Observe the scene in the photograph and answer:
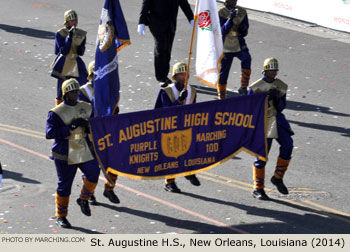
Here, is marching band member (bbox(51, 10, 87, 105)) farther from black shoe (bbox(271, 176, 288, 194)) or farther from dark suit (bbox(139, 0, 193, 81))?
black shoe (bbox(271, 176, 288, 194))

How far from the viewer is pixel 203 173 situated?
16156 millimetres

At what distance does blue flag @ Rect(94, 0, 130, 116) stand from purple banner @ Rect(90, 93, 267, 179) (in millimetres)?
945

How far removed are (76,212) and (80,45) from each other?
450cm

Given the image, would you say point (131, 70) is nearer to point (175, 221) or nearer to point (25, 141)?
point (25, 141)

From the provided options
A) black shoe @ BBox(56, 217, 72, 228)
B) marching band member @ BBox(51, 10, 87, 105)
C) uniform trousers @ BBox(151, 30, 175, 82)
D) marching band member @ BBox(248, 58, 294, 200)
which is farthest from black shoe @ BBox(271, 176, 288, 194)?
uniform trousers @ BBox(151, 30, 175, 82)

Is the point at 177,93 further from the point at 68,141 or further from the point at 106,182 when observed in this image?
the point at 68,141

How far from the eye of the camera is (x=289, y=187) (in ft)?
50.8

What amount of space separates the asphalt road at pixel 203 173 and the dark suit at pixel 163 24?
52 centimetres

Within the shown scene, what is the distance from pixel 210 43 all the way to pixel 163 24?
5.61m

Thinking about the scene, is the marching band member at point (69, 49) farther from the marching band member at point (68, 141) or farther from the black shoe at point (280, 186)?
the black shoe at point (280, 186)

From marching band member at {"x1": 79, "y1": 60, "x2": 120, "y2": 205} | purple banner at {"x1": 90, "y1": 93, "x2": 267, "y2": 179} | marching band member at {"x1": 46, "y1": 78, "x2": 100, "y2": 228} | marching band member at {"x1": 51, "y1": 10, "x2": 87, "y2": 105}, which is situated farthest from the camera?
marching band member at {"x1": 51, "y1": 10, "x2": 87, "y2": 105}

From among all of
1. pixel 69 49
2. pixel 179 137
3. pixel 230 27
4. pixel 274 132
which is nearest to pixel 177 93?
pixel 179 137

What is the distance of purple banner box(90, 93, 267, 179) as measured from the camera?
13.7 meters

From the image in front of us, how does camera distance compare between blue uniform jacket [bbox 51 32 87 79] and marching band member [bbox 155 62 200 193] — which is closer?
marching band member [bbox 155 62 200 193]
